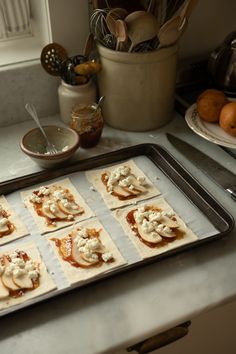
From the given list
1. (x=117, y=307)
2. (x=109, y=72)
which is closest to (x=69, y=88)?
(x=109, y=72)

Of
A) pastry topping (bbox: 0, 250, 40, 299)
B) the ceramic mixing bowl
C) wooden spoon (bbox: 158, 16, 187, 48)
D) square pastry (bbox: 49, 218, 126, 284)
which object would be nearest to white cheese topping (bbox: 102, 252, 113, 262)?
square pastry (bbox: 49, 218, 126, 284)

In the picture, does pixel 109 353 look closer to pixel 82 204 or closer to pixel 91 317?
pixel 91 317

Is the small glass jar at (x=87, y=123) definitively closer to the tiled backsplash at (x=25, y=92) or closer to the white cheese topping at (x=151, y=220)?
the tiled backsplash at (x=25, y=92)

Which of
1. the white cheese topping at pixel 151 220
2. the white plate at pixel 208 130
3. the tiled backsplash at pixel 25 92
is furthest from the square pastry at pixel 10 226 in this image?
the white plate at pixel 208 130

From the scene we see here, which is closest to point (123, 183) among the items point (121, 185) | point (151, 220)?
point (121, 185)

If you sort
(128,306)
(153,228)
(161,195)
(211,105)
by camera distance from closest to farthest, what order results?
(128,306)
(153,228)
(161,195)
(211,105)

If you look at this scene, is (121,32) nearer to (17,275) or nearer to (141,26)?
(141,26)
